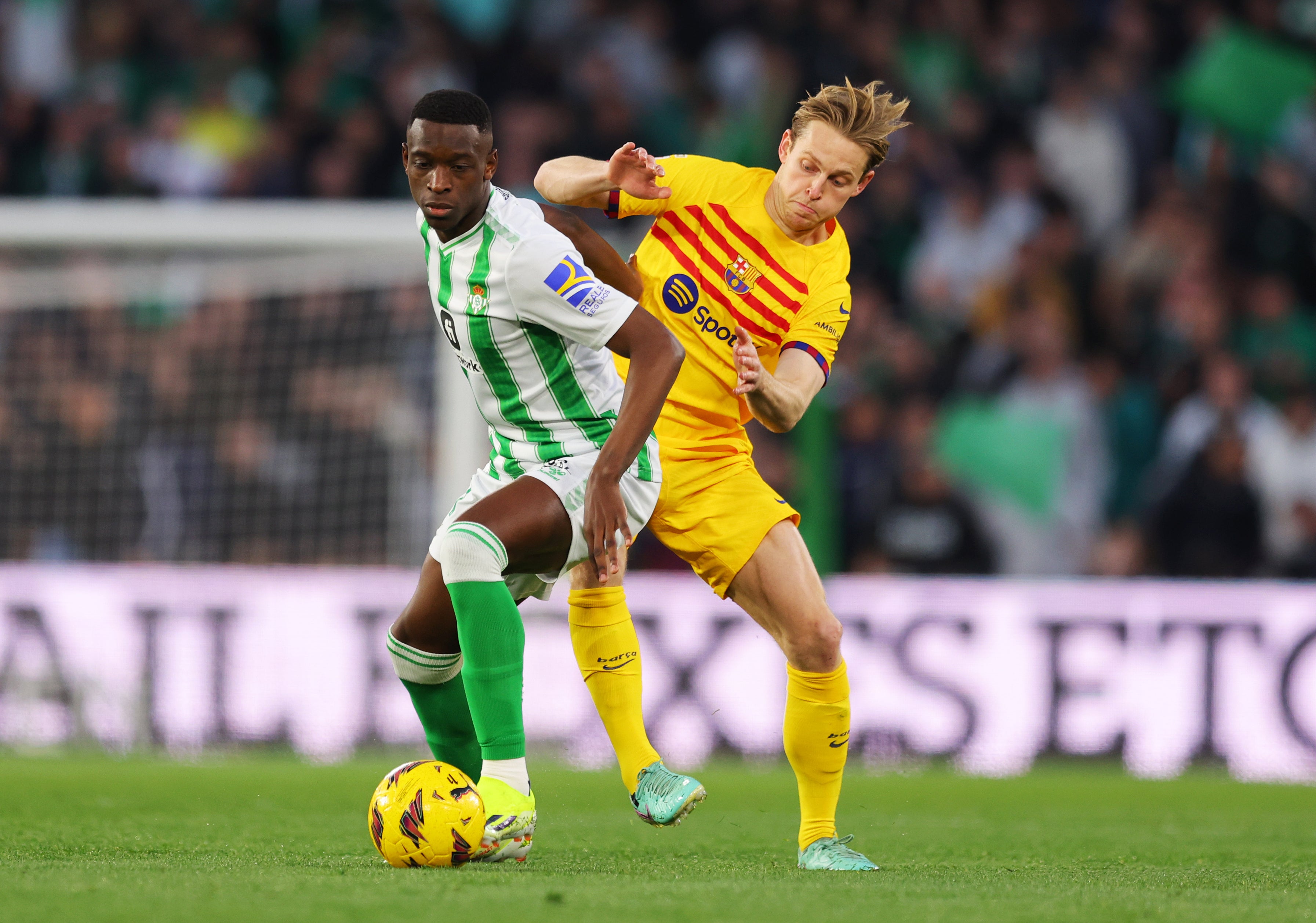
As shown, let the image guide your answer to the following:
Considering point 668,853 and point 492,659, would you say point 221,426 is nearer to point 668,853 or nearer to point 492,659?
point 668,853

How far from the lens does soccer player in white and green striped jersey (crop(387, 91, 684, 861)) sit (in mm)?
4336

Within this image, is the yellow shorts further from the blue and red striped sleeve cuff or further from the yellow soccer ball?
the yellow soccer ball

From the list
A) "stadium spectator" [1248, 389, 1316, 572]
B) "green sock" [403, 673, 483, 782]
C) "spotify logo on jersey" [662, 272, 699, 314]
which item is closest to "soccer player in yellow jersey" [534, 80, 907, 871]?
"spotify logo on jersey" [662, 272, 699, 314]

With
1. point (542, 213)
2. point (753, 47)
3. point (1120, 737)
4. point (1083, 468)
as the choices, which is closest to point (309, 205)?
point (753, 47)

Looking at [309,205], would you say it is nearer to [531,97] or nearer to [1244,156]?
[531,97]

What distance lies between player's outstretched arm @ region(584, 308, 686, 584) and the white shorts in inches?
2.7

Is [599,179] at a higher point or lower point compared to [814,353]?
higher

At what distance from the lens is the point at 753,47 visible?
12.2 m

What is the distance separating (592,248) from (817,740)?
4.84 ft

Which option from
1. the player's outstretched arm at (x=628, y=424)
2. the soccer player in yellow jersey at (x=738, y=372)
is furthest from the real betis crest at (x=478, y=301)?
the soccer player in yellow jersey at (x=738, y=372)

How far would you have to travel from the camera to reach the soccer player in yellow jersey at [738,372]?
4793mm

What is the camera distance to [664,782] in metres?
4.69

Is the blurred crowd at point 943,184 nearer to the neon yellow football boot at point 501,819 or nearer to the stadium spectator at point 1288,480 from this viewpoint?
the stadium spectator at point 1288,480

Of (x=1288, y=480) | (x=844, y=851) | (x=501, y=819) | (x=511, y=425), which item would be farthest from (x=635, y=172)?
(x=1288, y=480)
